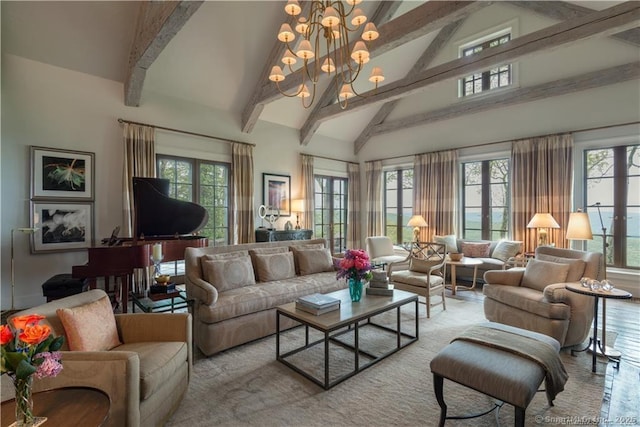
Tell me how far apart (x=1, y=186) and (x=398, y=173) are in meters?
7.40

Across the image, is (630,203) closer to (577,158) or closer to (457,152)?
(577,158)

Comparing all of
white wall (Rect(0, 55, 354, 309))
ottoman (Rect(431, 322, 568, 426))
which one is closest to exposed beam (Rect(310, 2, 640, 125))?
ottoman (Rect(431, 322, 568, 426))

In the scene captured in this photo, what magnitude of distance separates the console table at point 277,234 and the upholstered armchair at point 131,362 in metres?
3.83

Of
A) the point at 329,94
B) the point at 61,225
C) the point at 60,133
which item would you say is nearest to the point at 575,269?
the point at 329,94

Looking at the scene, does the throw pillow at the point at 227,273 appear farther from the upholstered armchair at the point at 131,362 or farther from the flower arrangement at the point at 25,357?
the flower arrangement at the point at 25,357

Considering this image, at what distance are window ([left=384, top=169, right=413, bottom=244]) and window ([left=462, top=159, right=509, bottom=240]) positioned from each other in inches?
54.3

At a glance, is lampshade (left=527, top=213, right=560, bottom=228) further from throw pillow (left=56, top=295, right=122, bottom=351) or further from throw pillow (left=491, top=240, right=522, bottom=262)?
throw pillow (left=56, top=295, right=122, bottom=351)

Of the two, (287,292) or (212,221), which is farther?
(212,221)

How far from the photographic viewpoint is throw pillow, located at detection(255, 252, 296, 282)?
3.73m

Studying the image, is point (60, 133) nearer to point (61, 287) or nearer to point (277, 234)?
point (61, 287)

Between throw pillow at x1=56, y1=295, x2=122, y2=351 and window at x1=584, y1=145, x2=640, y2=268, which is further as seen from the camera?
window at x1=584, y1=145, x2=640, y2=268

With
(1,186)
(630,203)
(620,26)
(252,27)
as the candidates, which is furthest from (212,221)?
(630,203)

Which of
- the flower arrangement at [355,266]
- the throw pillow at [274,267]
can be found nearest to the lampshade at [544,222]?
the flower arrangement at [355,266]

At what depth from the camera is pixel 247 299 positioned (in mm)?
3062
